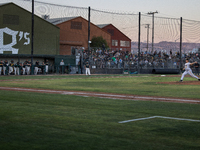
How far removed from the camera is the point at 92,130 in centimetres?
671

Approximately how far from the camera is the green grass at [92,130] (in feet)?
18.1

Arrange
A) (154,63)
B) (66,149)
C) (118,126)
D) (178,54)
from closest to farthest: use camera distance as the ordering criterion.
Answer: (66,149)
(118,126)
(154,63)
(178,54)

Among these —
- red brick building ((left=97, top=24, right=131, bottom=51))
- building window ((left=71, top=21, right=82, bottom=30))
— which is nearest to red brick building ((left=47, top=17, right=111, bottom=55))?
building window ((left=71, top=21, right=82, bottom=30))

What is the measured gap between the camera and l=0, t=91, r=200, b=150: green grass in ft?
18.1

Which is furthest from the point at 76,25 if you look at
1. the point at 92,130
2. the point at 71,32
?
the point at 92,130

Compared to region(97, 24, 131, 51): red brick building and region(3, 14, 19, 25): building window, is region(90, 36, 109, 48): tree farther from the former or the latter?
region(3, 14, 19, 25): building window

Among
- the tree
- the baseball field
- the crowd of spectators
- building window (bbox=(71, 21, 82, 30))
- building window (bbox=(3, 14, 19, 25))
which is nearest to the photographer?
the baseball field

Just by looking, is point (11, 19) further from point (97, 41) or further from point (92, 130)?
point (92, 130)

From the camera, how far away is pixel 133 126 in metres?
7.23

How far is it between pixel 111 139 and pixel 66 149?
3.45 feet

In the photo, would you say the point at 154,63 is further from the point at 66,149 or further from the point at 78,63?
the point at 66,149

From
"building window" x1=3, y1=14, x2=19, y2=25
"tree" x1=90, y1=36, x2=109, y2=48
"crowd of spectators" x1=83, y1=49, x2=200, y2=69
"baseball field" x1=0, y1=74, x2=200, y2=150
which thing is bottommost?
"baseball field" x1=0, y1=74, x2=200, y2=150

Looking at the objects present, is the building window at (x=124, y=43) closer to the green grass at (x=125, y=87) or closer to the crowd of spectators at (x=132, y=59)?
the crowd of spectators at (x=132, y=59)

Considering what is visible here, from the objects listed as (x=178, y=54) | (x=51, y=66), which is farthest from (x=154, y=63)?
(x=51, y=66)
